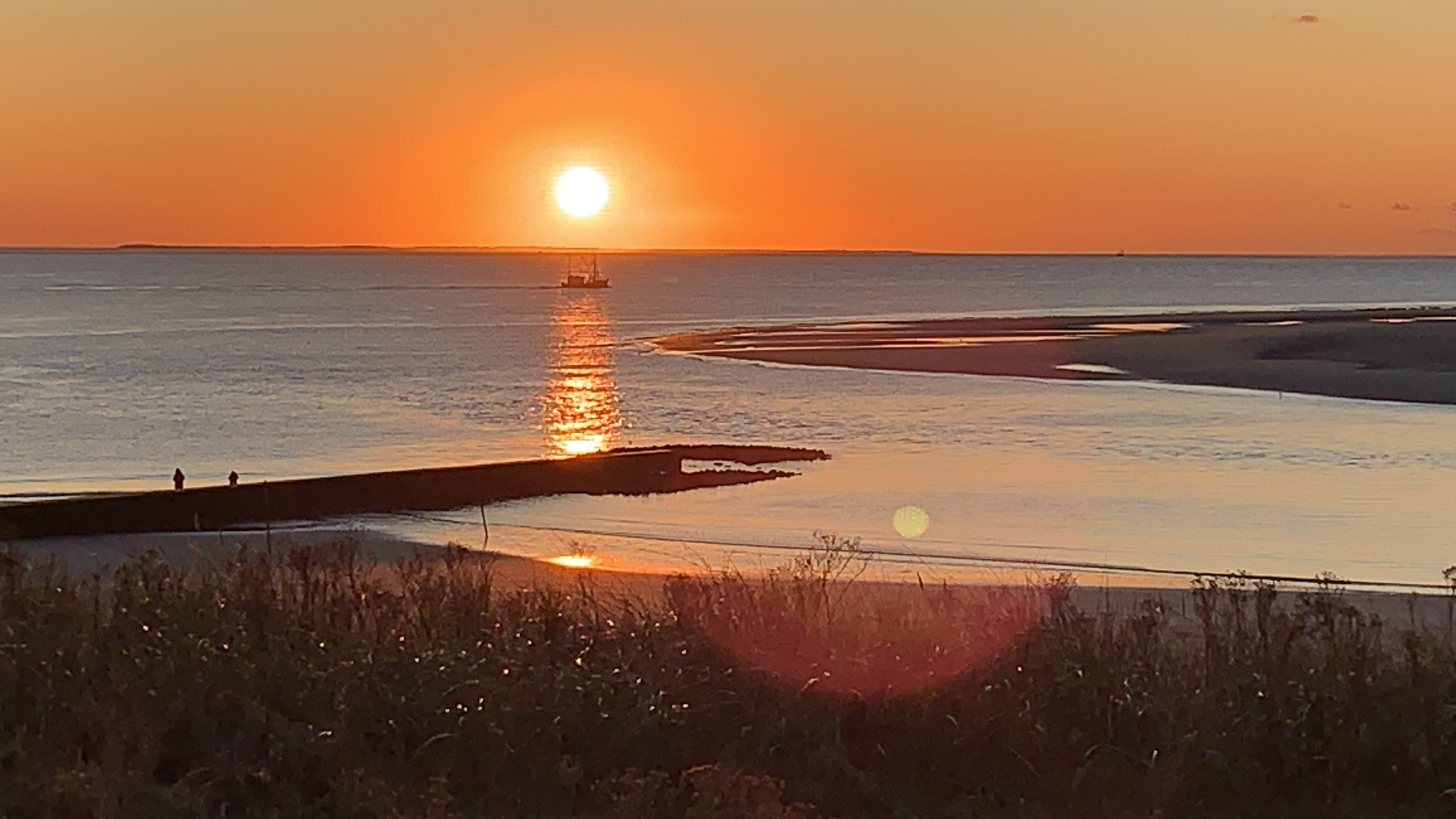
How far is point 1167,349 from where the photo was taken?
64.4 m

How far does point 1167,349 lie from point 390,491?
44470 millimetres

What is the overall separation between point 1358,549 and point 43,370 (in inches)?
2221

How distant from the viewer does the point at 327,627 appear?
29.2ft

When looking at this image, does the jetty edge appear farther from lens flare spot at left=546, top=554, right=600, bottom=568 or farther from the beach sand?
lens flare spot at left=546, top=554, right=600, bottom=568

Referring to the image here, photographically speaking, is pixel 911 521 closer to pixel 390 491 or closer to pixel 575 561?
pixel 575 561

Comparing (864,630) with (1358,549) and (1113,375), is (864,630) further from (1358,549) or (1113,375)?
(1113,375)

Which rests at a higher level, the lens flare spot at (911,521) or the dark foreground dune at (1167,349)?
the dark foreground dune at (1167,349)

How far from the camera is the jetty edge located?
864 inches

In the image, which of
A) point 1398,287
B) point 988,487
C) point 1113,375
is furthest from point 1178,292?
point 988,487

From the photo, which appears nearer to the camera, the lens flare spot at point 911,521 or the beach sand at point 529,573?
the beach sand at point 529,573

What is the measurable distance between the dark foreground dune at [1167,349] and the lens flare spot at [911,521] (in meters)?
22.5

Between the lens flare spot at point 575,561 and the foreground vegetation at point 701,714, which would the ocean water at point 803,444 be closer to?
the lens flare spot at point 575,561

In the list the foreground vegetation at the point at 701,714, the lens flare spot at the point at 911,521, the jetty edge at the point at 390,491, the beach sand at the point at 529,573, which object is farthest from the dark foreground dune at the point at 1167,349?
the foreground vegetation at the point at 701,714

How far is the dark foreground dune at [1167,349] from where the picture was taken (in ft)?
162
